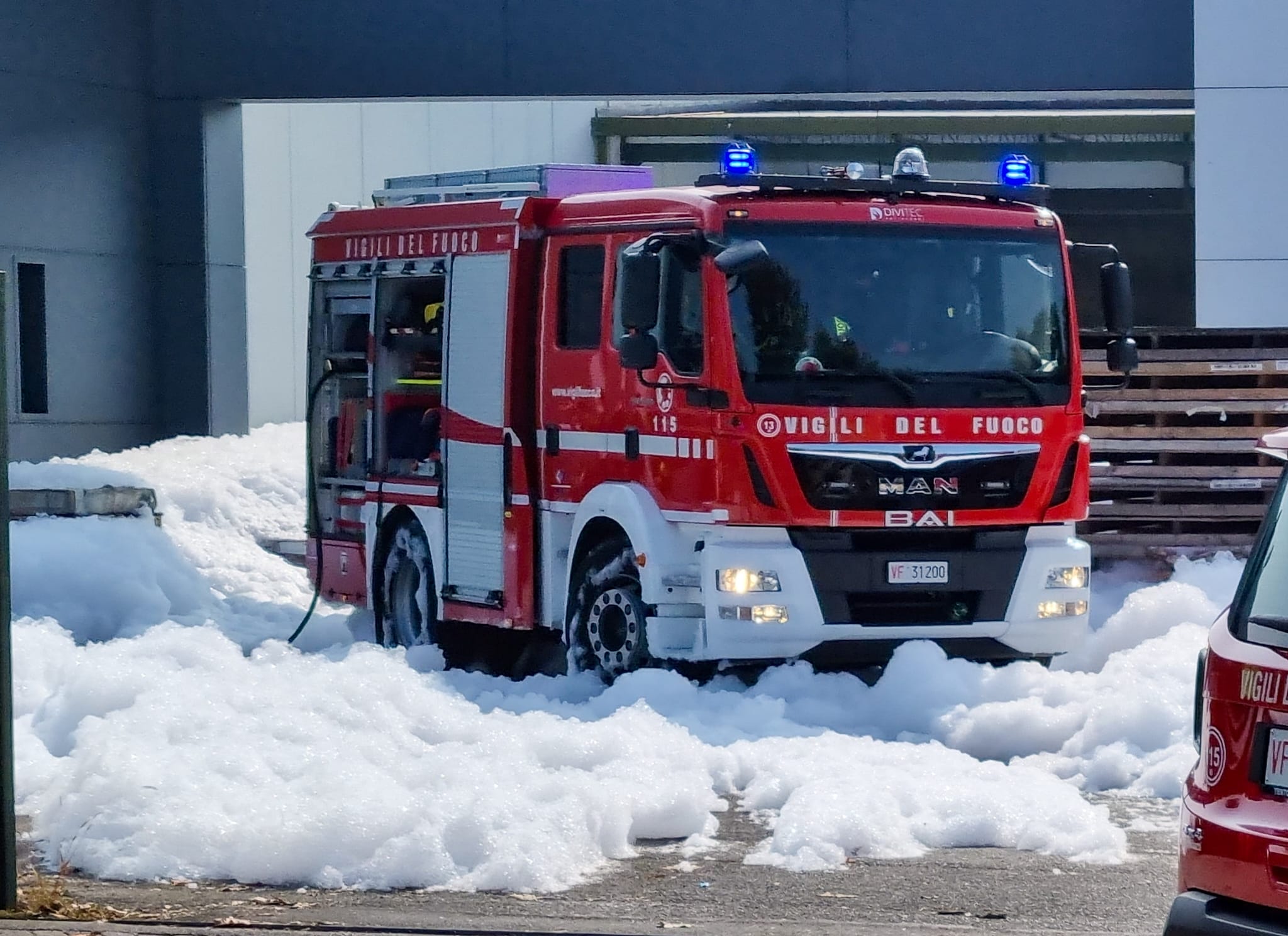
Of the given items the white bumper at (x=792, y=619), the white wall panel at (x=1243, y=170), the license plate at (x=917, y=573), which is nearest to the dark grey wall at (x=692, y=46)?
the white wall panel at (x=1243, y=170)

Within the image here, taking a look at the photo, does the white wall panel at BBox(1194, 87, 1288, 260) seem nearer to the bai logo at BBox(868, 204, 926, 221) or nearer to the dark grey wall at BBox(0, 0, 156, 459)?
the bai logo at BBox(868, 204, 926, 221)

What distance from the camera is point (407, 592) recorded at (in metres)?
14.7

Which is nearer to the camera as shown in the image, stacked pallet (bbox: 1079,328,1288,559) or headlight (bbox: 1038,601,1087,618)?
headlight (bbox: 1038,601,1087,618)

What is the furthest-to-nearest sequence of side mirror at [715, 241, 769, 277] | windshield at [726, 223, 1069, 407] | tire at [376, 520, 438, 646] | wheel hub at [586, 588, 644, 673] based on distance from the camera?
tire at [376, 520, 438, 646] → wheel hub at [586, 588, 644, 673] → windshield at [726, 223, 1069, 407] → side mirror at [715, 241, 769, 277]

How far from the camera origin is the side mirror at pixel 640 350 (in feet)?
38.0

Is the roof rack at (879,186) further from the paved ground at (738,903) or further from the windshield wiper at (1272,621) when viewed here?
the windshield wiper at (1272,621)

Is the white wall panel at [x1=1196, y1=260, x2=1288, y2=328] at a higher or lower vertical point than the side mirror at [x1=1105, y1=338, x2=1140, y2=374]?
higher

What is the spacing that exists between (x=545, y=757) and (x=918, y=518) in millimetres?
3094

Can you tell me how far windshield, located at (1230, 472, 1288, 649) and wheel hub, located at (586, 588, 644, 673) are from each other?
6.80 metres

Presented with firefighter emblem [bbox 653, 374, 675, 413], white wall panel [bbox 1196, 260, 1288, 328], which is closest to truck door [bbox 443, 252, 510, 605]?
firefighter emblem [bbox 653, 374, 675, 413]

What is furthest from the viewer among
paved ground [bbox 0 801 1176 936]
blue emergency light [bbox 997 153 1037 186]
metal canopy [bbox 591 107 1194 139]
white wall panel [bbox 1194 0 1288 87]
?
metal canopy [bbox 591 107 1194 139]

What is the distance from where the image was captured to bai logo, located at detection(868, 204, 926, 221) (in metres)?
11.8

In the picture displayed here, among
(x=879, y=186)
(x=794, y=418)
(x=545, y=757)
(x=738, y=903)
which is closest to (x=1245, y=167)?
(x=879, y=186)

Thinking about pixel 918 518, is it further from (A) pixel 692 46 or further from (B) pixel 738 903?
(A) pixel 692 46
